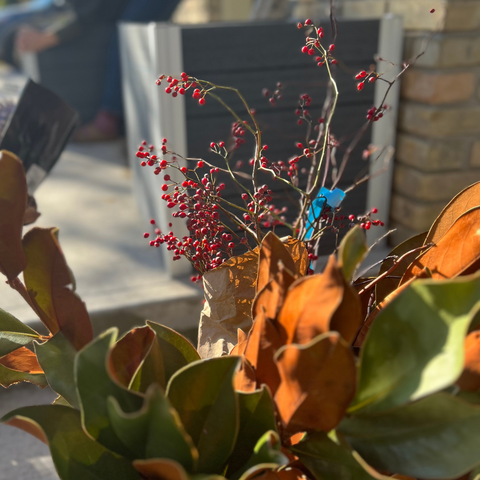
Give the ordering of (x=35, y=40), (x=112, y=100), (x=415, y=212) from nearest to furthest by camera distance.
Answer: (x=415, y=212)
(x=35, y=40)
(x=112, y=100)

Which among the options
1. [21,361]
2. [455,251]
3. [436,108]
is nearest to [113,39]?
[436,108]

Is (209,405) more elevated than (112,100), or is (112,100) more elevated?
(209,405)

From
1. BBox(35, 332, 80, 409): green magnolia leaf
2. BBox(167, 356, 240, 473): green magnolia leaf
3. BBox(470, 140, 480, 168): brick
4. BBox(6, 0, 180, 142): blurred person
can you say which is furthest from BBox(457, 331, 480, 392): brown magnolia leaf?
BBox(6, 0, 180, 142): blurred person

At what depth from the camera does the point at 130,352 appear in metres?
0.42

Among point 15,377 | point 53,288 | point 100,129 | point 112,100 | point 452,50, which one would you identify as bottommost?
point 100,129

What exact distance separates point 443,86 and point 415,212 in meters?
0.42

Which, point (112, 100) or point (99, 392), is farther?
point (112, 100)

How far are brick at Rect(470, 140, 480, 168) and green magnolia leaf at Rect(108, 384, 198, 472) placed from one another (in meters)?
1.65

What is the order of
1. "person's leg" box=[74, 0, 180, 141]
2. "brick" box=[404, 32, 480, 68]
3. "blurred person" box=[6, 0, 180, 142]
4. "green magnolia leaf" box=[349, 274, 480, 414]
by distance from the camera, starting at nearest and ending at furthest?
1. "green magnolia leaf" box=[349, 274, 480, 414]
2. "brick" box=[404, 32, 480, 68]
3. "blurred person" box=[6, 0, 180, 142]
4. "person's leg" box=[74, 0, 180, 141]

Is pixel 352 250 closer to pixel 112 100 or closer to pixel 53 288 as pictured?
pixel 53 288

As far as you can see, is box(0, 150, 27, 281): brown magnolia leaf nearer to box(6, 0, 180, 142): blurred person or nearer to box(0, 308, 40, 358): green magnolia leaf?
box(0, 308, 40, 358): green magnolia leaf

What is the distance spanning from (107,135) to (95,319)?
2495 millimetres

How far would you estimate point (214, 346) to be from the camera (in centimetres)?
49

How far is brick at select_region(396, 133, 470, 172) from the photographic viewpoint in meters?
1.68
